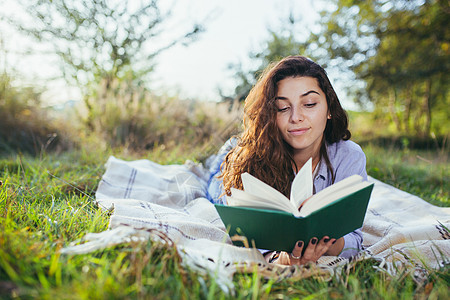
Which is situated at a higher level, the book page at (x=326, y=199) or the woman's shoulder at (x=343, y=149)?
the woman's shoulder at (x=343, y=149)

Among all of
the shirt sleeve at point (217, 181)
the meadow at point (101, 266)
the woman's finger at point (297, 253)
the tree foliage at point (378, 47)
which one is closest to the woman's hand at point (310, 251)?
the woman's finger at point (297, 253)

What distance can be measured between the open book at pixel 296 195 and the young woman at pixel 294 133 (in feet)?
2.05

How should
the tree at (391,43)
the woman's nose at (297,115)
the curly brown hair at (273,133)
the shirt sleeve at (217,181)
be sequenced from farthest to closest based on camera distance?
1. the tree at (391,43)
2. the shirt sleeve at (217,181)
3. the curly brown hair at (273,133)
4. the woman's nose at (297,115)

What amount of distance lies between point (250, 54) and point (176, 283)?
10163 mm

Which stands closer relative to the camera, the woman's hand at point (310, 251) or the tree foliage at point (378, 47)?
the woman's hand at point (310, 251)

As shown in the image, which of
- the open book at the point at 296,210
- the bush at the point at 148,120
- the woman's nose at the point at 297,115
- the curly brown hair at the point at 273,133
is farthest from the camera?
the bush at the point at 148,120

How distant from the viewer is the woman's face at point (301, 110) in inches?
75.8

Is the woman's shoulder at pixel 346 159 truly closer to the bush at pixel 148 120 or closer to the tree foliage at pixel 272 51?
the bush at pixel 148 120

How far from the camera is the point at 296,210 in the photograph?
1253 millimetres

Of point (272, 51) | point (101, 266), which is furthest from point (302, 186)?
point (272, 51)

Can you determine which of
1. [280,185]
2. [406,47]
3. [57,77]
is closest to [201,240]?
[280,185]

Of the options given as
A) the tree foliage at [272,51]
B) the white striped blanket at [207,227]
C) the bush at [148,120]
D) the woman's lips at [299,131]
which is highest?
the tree foliage at [272,51]

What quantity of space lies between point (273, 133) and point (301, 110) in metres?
0.24

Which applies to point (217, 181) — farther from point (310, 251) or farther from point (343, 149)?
point (310, 251)
